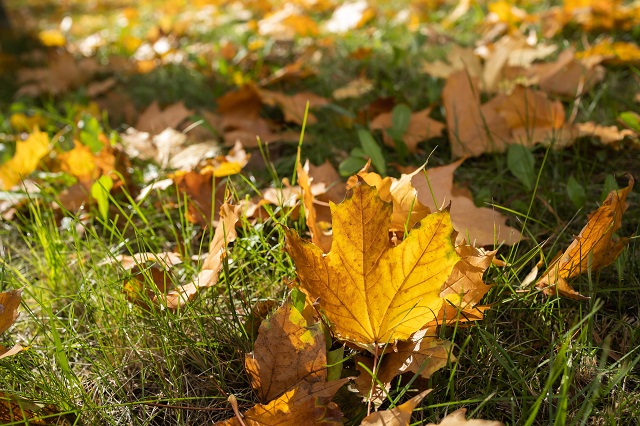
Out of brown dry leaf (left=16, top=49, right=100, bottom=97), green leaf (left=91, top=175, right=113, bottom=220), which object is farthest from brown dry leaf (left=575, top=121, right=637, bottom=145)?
brown dry leaf (left=16, top=49, right=100, bottom=97)

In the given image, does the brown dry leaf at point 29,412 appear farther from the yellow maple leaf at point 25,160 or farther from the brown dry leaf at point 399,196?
the yellow maple leaf at point 25,160

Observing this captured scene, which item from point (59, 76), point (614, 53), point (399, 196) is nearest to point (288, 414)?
point (399, 196)

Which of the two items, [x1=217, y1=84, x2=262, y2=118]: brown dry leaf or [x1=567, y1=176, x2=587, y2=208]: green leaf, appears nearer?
[x1=567, y1=176, x2=587, y2=208]: green leaf

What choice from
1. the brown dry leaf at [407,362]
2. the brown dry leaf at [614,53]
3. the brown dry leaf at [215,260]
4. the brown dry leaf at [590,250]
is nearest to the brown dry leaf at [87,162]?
the brown dry leaf at [215,260]

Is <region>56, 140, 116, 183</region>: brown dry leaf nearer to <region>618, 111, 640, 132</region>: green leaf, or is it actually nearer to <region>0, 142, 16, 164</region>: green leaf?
<region>0, 142, 16, 164</region>: green leaf

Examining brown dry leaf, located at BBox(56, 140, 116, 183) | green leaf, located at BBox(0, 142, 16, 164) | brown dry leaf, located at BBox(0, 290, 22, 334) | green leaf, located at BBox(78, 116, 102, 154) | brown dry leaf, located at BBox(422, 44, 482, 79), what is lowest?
brown dry leaf, located at BBox(422, 44, 482, 79)

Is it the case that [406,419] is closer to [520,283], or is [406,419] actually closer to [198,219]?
[520,283]
